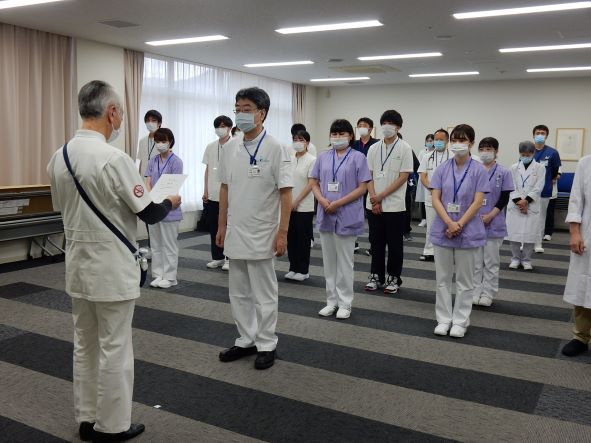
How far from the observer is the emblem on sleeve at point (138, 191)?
7.10 feet

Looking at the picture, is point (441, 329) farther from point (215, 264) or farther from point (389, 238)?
point (215, 264)

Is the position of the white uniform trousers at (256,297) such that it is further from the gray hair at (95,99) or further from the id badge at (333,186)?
the gray hair at (95,99)

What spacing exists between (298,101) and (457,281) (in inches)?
356

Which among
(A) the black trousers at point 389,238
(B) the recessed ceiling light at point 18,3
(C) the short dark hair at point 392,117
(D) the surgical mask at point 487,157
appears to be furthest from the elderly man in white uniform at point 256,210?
(B) the recessed ceiling light at point 18,3

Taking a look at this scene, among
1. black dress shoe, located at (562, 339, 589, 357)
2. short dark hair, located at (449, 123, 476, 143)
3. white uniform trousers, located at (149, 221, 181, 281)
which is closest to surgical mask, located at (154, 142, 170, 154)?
white uniform trousers, located at (149, 221, 181, 281)

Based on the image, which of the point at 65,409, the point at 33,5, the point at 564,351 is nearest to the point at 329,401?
the point at 65,409

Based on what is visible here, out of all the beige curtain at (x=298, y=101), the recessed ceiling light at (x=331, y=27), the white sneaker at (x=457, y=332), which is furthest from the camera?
the beige curtain at (x=298, y=101)

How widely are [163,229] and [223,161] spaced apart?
209cm

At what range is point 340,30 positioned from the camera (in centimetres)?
631

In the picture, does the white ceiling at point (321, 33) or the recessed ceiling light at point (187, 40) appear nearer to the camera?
the white ceiling at point (321, 33)

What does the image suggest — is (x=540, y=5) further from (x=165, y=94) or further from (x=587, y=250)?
(x=165, y=94)

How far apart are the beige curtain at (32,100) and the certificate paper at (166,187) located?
463 centimetres

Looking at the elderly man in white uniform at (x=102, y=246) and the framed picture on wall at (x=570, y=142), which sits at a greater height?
the framed picture on wall at (x=570, y=142)

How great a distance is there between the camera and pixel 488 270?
15.6 ft
